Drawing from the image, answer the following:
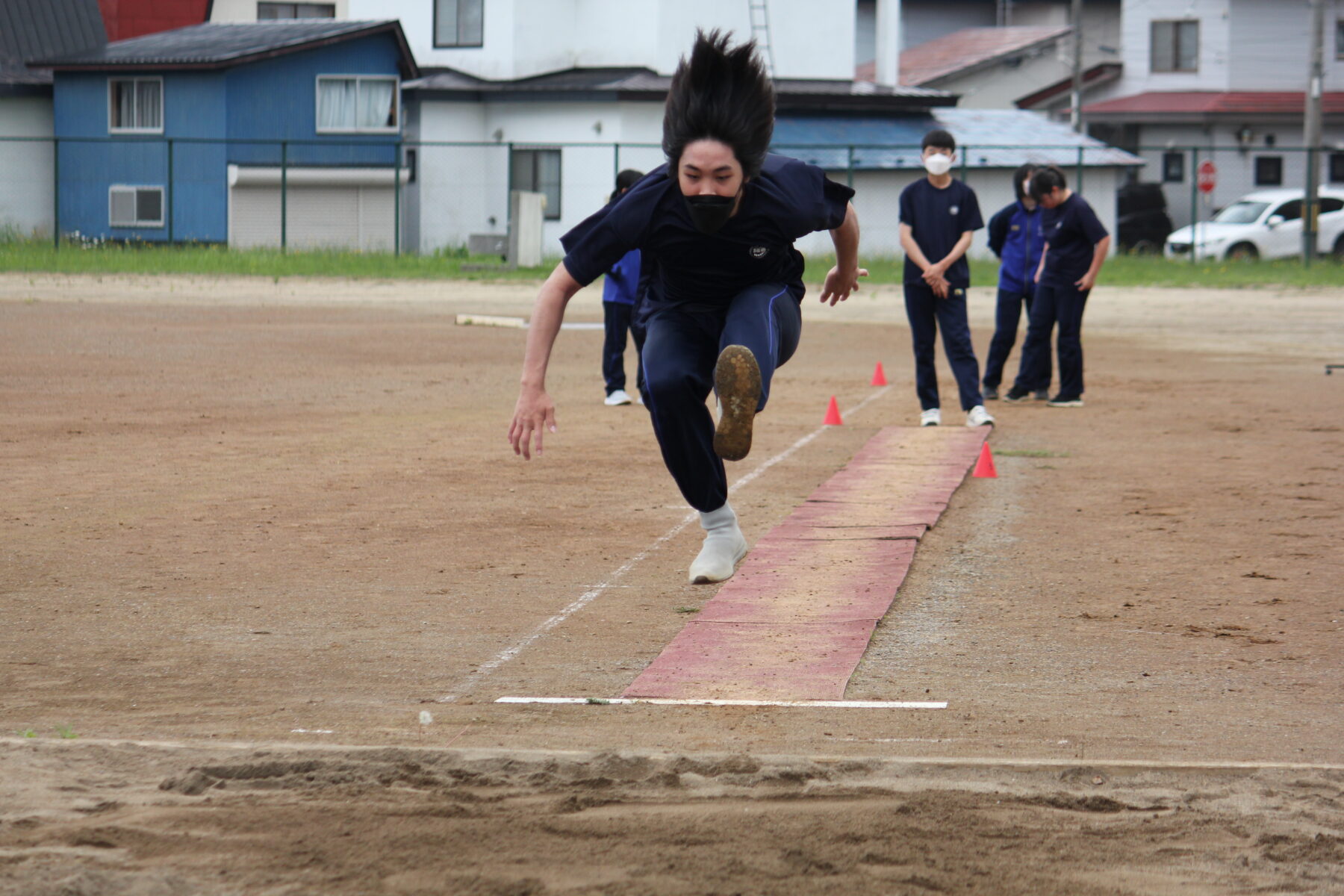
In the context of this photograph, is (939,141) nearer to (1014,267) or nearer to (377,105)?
(1014,267)

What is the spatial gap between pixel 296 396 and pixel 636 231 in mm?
8623

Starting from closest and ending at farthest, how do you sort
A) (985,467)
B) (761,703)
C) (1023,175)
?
(761,703), (985,467), (1023,175)

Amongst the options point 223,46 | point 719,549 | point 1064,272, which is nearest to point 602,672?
point 719,549

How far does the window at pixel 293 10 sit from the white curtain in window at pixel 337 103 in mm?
8515

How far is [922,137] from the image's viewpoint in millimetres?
38562

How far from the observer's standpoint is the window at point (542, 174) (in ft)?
133

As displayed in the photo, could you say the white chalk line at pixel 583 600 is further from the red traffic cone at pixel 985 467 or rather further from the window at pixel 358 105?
the window at pixel 358 105

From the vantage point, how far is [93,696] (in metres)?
4.82

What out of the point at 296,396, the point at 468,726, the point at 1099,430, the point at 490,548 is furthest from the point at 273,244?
the point at 468,726

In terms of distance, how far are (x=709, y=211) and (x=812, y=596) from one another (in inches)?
64.1

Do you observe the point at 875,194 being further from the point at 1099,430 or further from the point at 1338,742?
the point at 1338,742

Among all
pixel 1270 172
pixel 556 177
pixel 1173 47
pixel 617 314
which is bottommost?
pixel 617 314

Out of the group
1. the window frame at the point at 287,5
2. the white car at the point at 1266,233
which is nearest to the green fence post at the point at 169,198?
the window frame at the point at 287,5

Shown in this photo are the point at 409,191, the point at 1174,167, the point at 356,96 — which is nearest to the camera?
the point at 356,96
